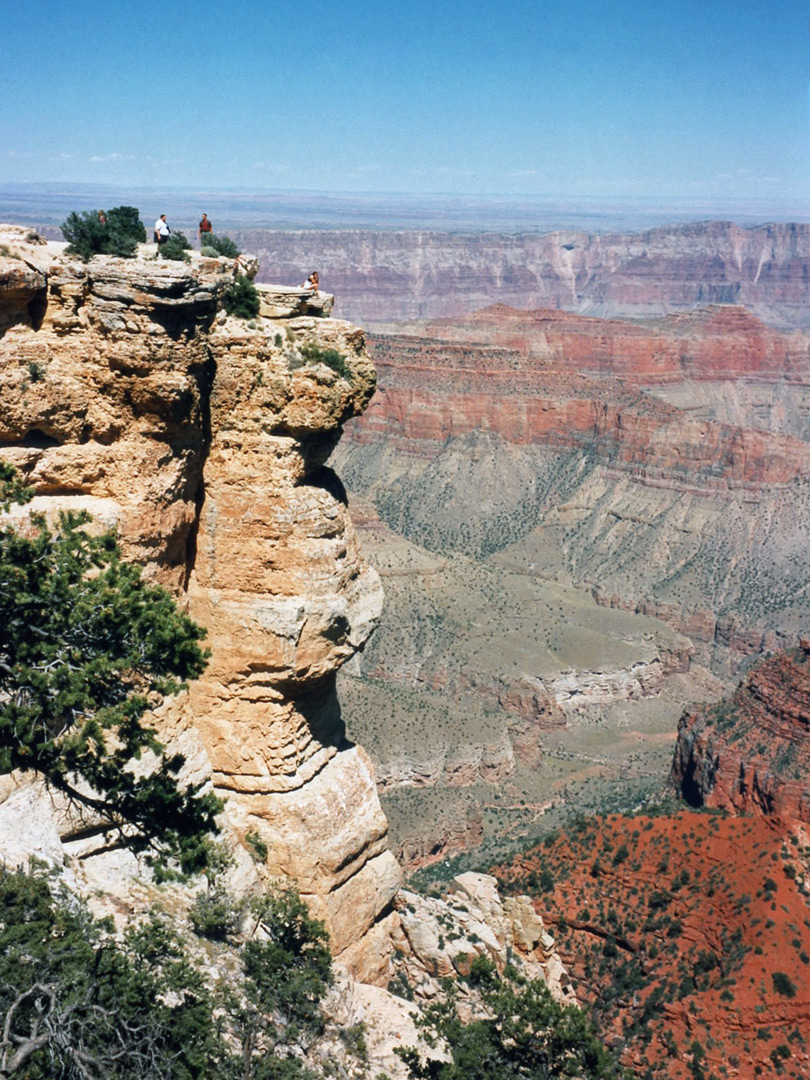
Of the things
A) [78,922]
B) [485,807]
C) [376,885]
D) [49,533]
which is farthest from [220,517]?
[485,807]

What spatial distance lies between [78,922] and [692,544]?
319ft

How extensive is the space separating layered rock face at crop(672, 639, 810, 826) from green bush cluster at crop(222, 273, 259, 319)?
3106cm

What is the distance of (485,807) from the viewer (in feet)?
177

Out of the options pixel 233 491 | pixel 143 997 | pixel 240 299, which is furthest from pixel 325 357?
pixel 143 997

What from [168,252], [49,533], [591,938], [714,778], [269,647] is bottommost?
[714,778]

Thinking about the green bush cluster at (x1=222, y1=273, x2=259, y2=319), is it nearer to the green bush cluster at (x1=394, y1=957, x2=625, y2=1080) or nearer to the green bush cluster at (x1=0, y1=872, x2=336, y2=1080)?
the green bush cluster at (x1=0, y1=872, x2=336, y2=1080)

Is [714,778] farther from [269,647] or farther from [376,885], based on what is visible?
[269,647]

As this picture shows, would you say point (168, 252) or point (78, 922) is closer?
point (78, 922)

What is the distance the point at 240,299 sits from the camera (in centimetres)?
1642

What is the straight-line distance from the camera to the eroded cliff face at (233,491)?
1459cm

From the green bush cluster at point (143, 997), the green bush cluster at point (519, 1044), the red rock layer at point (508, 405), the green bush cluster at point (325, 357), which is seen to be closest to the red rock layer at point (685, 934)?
the green bush cluster at point (519, 1044)

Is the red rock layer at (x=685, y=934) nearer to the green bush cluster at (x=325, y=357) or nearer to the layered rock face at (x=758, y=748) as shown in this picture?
the layered rock face at (x=758, y=748)

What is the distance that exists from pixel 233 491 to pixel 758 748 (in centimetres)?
3264

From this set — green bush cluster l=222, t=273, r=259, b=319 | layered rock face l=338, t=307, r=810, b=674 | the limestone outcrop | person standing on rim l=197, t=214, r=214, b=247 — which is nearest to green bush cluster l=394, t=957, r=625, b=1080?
the limestone outcrop
